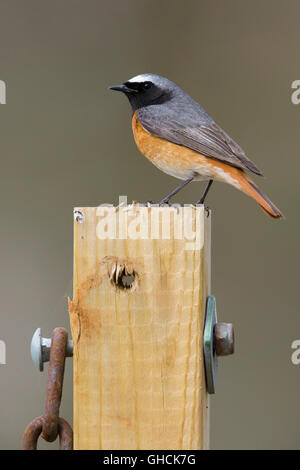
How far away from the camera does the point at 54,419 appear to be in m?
1.77

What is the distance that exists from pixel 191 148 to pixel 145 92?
504 mm

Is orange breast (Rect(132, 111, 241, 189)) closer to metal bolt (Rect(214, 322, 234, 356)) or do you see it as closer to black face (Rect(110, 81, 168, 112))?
black face (Rect(110, 81, 168, 112))

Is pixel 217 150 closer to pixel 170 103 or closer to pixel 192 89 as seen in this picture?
Result: pixel 170 103

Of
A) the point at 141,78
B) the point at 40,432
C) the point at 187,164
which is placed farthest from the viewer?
the point at 141,78

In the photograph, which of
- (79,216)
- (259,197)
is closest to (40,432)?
(79,216)

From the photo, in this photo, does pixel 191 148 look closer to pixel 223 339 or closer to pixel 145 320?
pixel 223 339

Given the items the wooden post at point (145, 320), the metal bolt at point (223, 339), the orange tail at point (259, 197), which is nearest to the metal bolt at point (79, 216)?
the wooden post at point (145, 320)

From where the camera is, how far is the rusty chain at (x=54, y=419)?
1.78 metres

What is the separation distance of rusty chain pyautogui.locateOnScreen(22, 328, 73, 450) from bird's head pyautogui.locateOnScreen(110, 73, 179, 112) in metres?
1.85

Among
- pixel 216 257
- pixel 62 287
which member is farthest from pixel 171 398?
pixel 216 257

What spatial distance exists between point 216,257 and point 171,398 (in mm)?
3588

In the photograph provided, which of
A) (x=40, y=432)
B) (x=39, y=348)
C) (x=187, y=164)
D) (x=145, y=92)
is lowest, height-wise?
(x=40, y=432)

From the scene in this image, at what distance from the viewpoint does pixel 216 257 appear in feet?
17.2

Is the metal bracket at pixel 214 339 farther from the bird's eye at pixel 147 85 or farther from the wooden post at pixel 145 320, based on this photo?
the bird's eye at pixel 147 85
